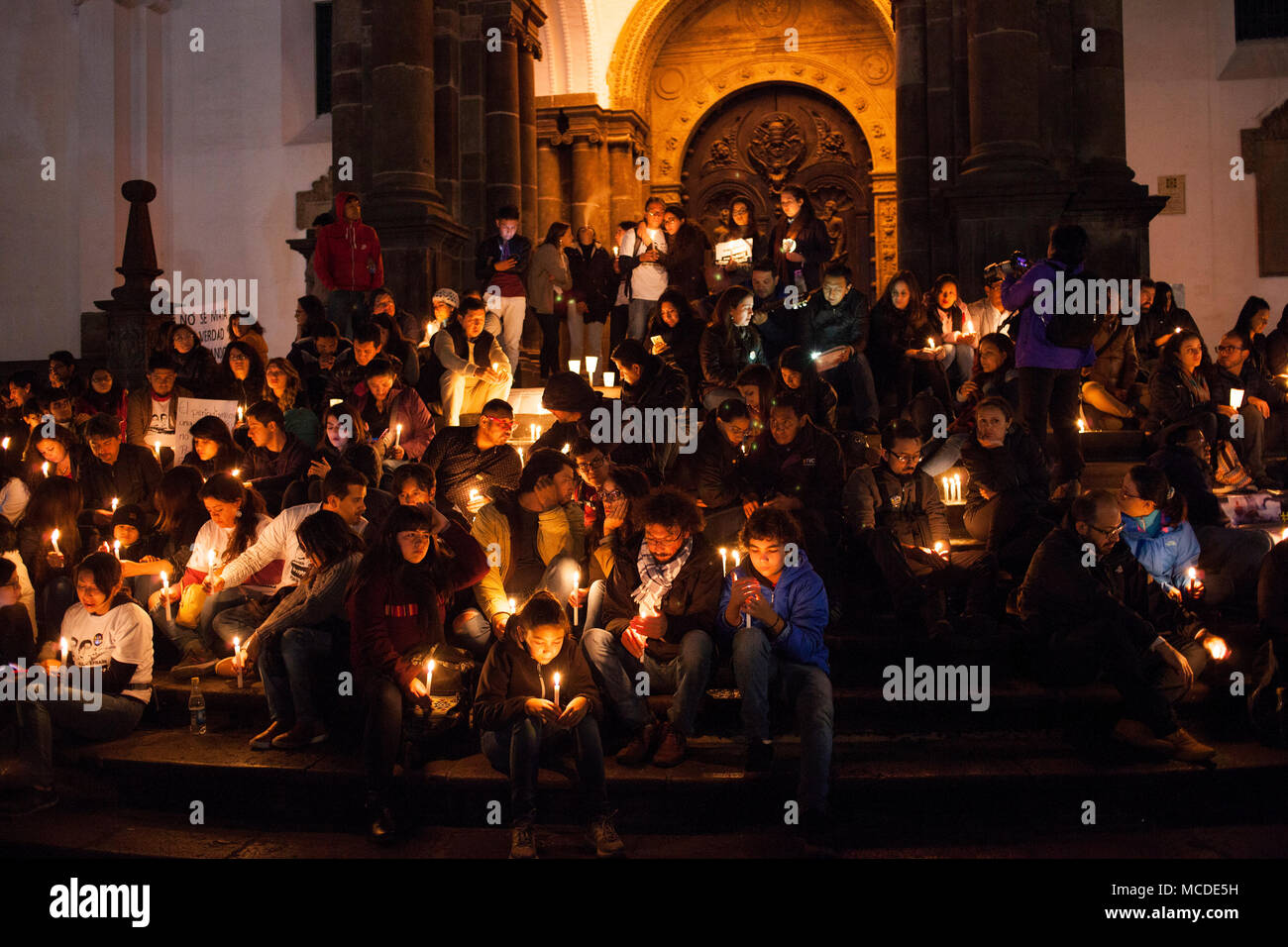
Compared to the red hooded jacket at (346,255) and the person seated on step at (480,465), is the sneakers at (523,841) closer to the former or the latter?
the person seated on step at (480,465)

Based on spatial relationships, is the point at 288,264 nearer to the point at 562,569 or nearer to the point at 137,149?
the point at 137,149

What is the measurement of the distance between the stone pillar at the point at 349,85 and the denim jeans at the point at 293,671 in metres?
8.96

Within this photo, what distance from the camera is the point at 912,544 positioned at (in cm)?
683

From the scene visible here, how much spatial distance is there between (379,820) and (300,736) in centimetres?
89

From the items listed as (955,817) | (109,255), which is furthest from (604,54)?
(955,817)

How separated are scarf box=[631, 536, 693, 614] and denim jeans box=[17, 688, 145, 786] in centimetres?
282

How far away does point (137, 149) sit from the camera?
1917 centimetres

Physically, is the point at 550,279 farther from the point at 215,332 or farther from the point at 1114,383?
the point at 1114,383

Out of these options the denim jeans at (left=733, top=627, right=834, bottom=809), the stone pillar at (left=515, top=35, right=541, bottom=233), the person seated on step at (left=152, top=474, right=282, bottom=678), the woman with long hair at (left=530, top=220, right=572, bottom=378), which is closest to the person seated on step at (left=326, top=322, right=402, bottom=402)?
the person seated on step at (left=152, top=474, right=282, bottom=678)

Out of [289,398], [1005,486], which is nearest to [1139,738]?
[1005,486]

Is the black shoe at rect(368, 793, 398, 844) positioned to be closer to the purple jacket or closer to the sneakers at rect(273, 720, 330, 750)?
the sneakers at rect(273, 720, 330, 750)

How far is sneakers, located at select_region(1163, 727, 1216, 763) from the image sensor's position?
5.28m
